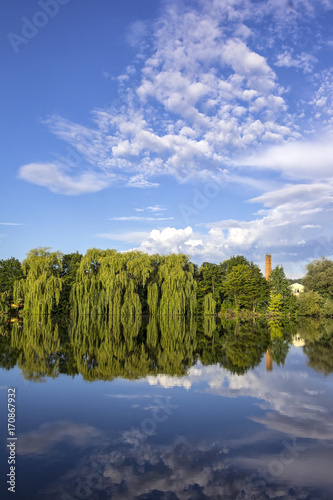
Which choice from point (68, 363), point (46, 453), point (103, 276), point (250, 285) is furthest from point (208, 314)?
point (46, 453)

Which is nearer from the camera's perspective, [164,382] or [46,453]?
[46,453]

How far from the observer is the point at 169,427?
6.63m

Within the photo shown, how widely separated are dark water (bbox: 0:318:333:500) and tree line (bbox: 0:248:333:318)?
21.0 meters

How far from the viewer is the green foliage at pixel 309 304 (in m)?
47.8

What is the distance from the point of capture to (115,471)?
16.1 feet

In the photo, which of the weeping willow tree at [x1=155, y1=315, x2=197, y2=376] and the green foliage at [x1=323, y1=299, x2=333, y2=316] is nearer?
the weeping willow tree at [x1=155, y1=315, x2=197, y2=376]

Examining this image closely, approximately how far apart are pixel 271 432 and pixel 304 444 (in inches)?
25.3

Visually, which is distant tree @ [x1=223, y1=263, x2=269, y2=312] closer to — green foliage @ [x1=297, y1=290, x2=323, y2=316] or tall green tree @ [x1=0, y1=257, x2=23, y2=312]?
green foliage @ [x1=297, y1=290, x2=323, y2=316]

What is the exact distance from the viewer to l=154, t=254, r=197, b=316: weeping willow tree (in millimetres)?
36938

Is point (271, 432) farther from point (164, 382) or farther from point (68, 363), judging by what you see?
point (68, 363)

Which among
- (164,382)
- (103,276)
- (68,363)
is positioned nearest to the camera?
(164,382)

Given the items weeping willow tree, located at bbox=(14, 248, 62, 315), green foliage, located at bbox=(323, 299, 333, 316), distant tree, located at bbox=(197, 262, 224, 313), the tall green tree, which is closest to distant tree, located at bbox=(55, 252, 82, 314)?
the tall green tree

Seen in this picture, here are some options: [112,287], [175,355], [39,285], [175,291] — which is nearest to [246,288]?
[175,291]

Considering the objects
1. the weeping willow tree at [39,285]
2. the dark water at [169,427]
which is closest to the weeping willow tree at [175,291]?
the weeping willow tree at [39,285]
